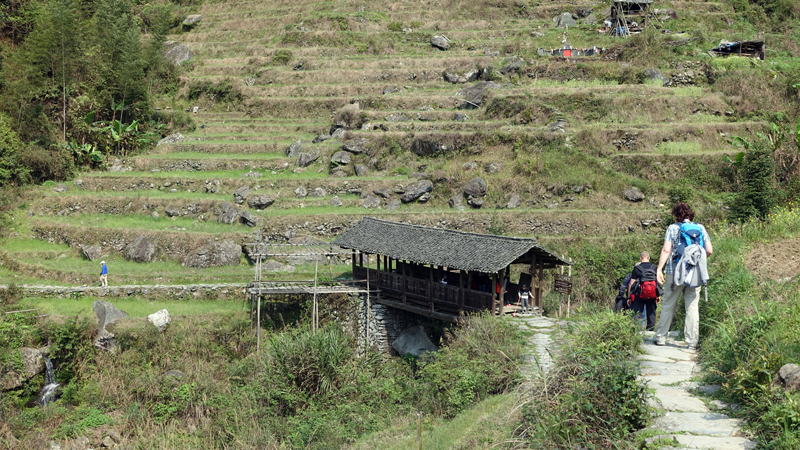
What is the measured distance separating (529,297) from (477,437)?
1030cm

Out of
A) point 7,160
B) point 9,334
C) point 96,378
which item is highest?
point 7,160

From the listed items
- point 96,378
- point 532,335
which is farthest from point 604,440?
point 96,378

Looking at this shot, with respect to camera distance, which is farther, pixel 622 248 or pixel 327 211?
pixel 327 211

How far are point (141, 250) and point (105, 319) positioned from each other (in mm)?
6458

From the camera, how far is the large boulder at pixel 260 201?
30.3m

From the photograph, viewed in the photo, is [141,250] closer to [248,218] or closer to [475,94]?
[248,218]

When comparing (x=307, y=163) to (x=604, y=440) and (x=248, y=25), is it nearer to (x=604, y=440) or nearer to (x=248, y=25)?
(x=248, y=25)

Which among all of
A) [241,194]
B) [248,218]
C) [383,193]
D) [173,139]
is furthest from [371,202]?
[173,139]

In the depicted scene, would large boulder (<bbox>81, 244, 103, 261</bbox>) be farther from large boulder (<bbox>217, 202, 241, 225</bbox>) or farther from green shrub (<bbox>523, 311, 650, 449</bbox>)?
green shrub (<bbox>523, 311, 650, 449</bbox>)

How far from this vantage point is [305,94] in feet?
134

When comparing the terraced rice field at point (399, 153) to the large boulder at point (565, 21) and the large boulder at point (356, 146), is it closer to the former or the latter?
the large boulder at point (356, 146)

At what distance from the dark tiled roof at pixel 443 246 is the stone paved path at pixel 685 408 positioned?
8.32m

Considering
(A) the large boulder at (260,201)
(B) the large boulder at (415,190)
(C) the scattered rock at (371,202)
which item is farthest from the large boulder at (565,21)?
(A) the large boulder at (260,201)

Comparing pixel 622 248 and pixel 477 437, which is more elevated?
pixel 622 248
